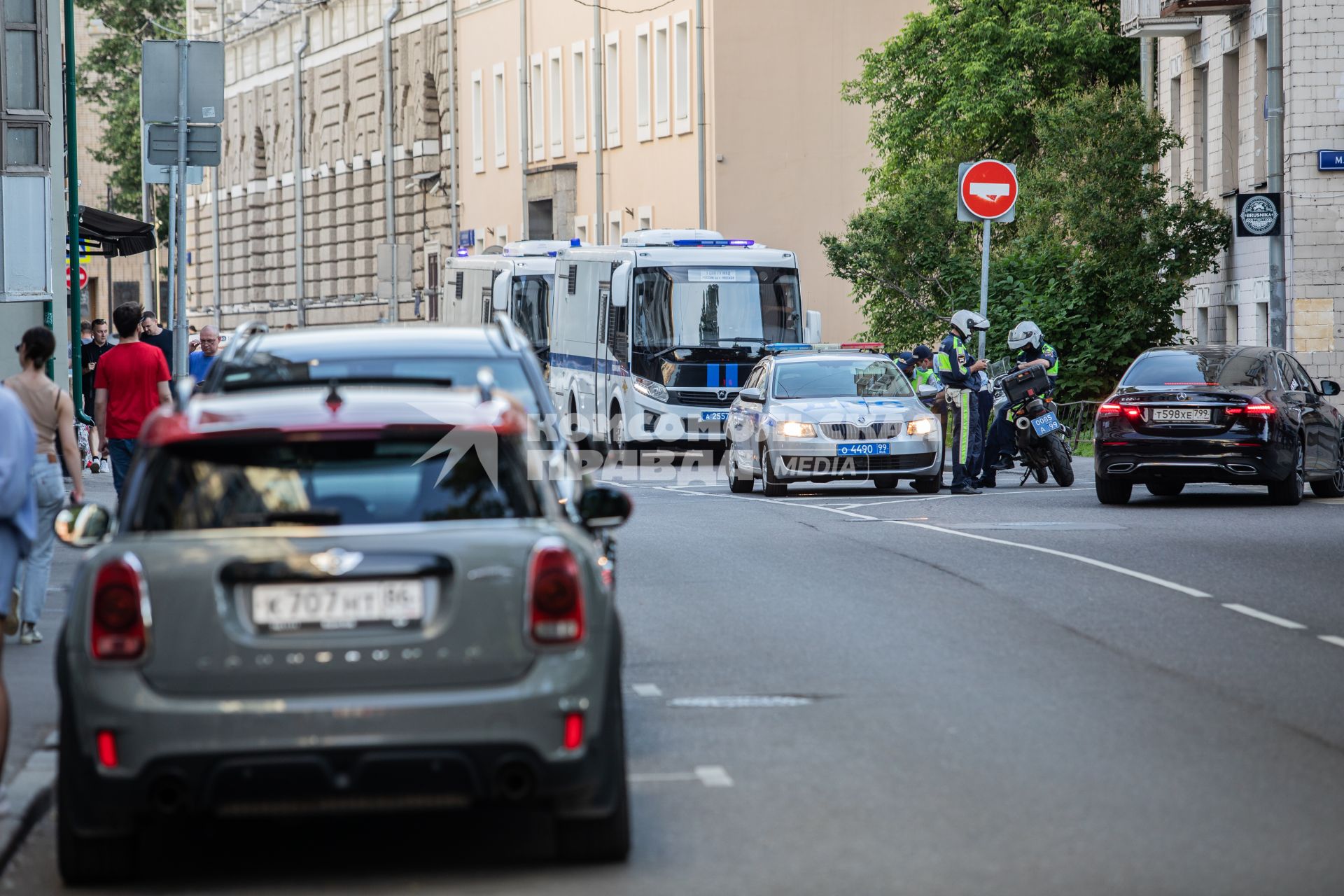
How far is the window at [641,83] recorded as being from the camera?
58688mm

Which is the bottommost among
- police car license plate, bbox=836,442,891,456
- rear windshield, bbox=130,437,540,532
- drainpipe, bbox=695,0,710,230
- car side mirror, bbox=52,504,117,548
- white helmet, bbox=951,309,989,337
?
police car license plate, bbox=836,442,891,456

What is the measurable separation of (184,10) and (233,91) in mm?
3622

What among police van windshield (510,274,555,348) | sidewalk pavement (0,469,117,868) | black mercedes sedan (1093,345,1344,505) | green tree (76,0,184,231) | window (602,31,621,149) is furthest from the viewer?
green tree (76,0,184,231)

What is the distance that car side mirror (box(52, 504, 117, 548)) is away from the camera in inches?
298

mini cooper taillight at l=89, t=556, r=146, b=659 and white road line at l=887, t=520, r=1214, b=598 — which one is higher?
mini cooper taillight at l=89, t=556, r=146, b=659

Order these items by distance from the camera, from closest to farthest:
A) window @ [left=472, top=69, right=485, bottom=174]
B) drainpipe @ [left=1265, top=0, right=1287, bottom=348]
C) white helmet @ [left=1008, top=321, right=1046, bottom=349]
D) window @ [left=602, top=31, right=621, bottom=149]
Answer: white helmet @ [left=1008, top=321, right=1046, bottom=349]
drainpipe @ [left=1265, top=0, right=1287, bottom=348]
window @ [left=602, top=31, right=621, bottom=149]
window @ [left=472, top=69, right=485, bottom=174]

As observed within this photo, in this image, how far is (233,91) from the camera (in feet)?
298

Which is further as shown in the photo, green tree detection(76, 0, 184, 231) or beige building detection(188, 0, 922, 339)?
green tree detection(76, 0, 184, 231)

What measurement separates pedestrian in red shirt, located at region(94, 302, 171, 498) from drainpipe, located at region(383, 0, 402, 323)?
53876mm

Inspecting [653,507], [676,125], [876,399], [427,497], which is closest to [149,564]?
[427,497]

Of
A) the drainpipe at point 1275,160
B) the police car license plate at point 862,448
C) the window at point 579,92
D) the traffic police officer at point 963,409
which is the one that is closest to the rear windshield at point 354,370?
the police car license plate at point 862,448

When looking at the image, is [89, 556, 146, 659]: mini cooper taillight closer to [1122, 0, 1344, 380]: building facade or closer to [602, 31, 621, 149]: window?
[1122, 0, 1344, 380]: building facade

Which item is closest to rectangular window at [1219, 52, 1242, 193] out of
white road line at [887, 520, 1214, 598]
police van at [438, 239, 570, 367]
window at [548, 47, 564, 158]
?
police van at [438, 239, 570, 367]

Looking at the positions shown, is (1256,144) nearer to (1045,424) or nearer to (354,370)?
(1045,424)
